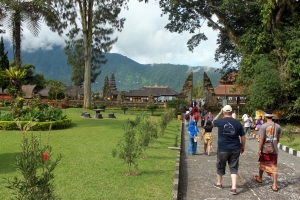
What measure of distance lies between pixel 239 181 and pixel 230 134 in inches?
62.3

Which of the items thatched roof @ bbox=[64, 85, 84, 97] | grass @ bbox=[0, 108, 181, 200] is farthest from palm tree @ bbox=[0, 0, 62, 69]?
thatched roof @ bbox=[64, 85, 84, 97]

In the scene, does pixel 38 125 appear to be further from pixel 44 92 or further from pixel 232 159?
pixel 44 92

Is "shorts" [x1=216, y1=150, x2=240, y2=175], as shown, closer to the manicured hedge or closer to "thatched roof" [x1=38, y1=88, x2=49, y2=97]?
the manicured hedge

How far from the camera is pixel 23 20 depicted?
15.5 m

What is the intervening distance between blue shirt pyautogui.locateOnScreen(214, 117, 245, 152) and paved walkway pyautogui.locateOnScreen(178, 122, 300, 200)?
2.76 ft

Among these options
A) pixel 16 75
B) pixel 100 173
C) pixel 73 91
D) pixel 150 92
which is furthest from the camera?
pixel 73 91

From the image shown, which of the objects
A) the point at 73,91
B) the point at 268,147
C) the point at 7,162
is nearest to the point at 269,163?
the point at 268,147

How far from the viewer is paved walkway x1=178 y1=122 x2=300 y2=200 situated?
555 centimetres

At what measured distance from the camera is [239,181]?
656cm

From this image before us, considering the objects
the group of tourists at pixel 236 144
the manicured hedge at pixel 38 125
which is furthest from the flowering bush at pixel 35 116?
the group of tourists at pixel 236 144

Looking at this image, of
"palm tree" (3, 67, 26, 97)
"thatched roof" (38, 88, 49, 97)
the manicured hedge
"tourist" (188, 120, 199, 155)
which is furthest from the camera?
"thatched roof" (38, 88, 49, 97)

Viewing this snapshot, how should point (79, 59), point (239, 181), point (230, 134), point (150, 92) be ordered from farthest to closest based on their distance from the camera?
point (150, 92), point (79, 59), point (239, 181), point (230, 134)

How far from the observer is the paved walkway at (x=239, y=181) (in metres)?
5.55

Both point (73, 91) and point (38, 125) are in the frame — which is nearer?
point (38, 125)
